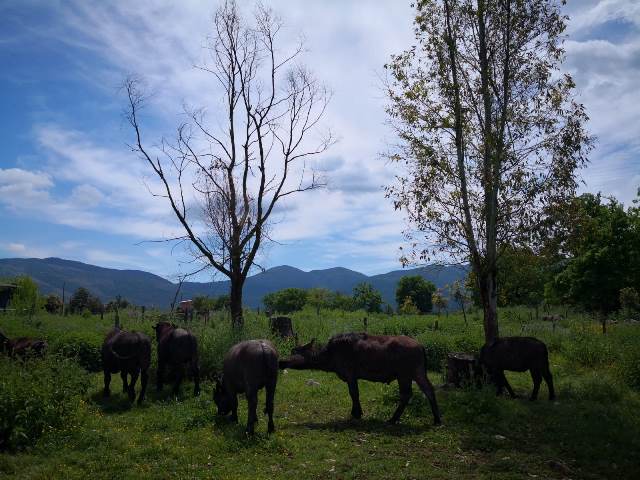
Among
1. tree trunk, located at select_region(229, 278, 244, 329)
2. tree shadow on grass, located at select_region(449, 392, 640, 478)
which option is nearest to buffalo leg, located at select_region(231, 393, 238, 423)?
tree shadow on grass, located at select_region(449, 392, 640, 478)

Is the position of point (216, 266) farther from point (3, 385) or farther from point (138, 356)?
point (3, 385)

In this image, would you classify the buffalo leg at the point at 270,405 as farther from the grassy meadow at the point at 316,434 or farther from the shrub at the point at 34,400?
the shrub at the point at 34,400

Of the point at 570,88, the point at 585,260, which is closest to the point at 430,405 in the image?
the point at 570,88

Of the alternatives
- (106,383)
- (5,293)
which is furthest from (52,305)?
(106,383)

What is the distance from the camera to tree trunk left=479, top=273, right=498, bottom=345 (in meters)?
16.0

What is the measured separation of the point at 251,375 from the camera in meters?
10.7

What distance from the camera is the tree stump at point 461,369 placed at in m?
15.1

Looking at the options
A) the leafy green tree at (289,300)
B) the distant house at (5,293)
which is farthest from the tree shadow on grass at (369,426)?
the leafy green tree at (289,300)

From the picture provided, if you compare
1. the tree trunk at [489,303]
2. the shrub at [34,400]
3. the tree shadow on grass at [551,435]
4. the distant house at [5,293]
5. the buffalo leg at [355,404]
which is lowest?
the tree shadow on grass at [551,435]

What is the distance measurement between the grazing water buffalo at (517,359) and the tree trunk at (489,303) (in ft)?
4.58

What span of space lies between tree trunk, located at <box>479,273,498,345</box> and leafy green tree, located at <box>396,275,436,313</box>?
3187 inches

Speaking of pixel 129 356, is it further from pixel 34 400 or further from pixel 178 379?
pixel 34 400

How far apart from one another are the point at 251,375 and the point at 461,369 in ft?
24.2

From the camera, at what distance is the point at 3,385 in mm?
9125
